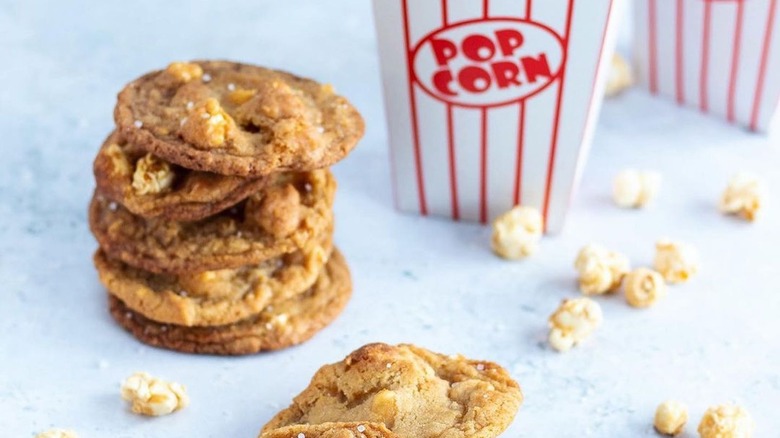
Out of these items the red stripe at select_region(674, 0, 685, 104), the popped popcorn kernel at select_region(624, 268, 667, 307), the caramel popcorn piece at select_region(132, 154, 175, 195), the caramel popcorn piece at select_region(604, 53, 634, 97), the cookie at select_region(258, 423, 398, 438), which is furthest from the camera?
the caramel popcorn piece at select_region(604, 53, 634, 97)

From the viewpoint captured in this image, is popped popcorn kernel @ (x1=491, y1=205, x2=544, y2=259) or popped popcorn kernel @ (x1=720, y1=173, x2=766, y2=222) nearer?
popped popcorn kernel @ (x1=491, y1=205, x2=544, y2=259)

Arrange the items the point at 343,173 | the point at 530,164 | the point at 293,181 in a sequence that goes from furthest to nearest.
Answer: the point at 343,173 < the point at 530,164 < the point at 293,181

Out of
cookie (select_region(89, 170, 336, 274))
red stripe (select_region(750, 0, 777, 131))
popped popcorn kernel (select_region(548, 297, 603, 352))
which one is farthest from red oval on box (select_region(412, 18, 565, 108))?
red stripe (select_region(750, 0, 777, 131))

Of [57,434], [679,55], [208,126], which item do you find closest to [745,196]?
[679,55]

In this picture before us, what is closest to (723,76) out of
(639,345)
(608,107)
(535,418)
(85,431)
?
(608,107)

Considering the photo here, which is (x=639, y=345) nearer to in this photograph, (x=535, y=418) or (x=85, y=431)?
(x=535, y=418)

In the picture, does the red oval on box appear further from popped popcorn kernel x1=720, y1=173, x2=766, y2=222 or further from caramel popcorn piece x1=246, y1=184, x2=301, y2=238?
popped popcorn kernel x1=720, y1=173, x2=766, y2=222

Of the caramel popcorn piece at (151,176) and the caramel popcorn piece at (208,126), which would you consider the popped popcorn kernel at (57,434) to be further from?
the caramel popcorn piece at (208,126)
